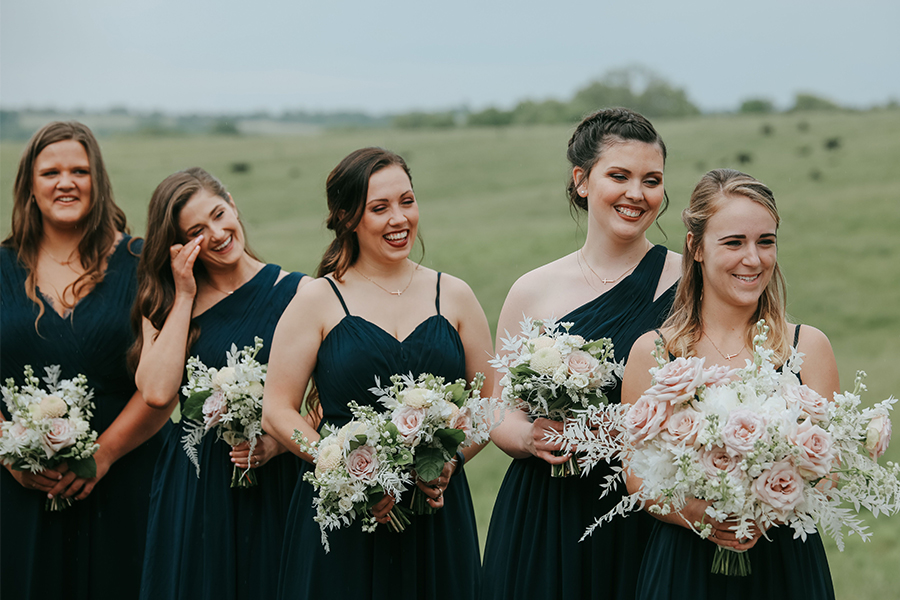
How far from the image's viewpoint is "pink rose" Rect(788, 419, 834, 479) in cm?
365

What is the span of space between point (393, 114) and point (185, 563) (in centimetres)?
4214

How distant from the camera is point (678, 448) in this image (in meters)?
3.75

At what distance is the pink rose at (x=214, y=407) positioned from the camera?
5531 mm

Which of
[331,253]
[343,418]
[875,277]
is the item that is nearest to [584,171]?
[331,253]

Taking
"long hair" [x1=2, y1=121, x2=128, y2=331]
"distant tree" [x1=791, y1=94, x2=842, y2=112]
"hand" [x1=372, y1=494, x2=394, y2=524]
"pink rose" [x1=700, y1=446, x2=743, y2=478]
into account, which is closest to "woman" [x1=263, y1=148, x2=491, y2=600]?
"hand" [x1=372, y1=494, x2=394, y2=524]

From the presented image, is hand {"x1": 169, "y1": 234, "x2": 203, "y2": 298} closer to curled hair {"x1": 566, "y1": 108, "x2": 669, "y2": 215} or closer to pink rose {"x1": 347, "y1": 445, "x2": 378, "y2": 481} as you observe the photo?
pink rose {"x1": 347, "y1": 445, "x2": 378, "y2": 481}

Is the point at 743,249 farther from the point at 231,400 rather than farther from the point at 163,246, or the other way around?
the point at 163,246

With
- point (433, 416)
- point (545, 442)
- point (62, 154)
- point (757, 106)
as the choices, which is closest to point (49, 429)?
point (62, 154)

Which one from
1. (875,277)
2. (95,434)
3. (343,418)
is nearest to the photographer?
(343,418)

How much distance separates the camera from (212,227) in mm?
6008

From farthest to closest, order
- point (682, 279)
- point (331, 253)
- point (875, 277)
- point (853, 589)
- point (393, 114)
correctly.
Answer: point (393, 114) < point (875, 277) < point (853, 589) < point (331, 253) < point (682, 279)

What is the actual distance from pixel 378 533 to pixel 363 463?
2.08ft

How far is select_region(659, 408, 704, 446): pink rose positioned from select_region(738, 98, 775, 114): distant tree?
40.4 metres

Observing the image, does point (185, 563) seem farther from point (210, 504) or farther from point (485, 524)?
point (485, 524)
